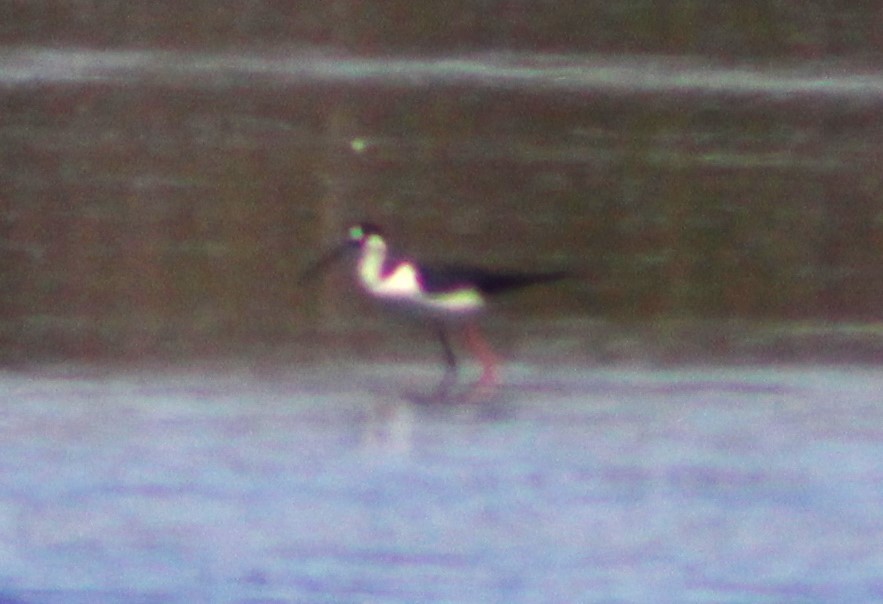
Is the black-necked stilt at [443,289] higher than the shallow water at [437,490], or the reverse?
the black-necked stilt at [443,289]

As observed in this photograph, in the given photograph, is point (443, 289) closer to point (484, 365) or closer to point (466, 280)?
point (466, 280)

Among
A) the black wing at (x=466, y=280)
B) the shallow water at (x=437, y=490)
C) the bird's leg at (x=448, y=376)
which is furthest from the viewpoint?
the black wing at (x=466, y=280)

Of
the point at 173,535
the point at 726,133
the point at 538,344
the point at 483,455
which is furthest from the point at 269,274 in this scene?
the point at 173,535

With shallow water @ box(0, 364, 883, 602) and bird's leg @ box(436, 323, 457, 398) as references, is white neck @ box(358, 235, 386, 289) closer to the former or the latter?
bird's leg @ box(436, 323, 457, 398)

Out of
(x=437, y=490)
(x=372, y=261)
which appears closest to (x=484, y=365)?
(x=372, y=261)

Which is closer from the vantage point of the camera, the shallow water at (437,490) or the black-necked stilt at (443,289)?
the shallow water at (437,490)

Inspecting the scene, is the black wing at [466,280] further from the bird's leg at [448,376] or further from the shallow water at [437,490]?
the shallow water at [437,490]

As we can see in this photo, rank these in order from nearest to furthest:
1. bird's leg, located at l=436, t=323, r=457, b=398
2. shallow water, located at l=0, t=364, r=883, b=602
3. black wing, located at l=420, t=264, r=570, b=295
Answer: shallow water, located at l=0, t=364, r=883, b=602, bird's leg, located at l=436, t=323, r=457, b=398, black wing, located at l=420, t=264, r=570, b=295

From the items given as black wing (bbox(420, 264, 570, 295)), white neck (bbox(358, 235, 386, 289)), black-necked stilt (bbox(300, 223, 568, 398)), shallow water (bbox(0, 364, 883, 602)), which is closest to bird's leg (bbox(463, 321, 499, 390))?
black-necked stilt (bbox(300, 223, 568, 398))

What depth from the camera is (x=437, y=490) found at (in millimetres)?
5801

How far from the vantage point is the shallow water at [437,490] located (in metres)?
4.84

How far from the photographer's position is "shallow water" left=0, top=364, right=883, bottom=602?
4.84 metres

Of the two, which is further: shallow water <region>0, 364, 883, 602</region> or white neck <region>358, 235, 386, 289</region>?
white neck <region>358, 235, 386, 289</region>

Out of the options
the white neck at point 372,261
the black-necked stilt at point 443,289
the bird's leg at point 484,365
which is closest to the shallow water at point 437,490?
the bird's leg at point 484,365
